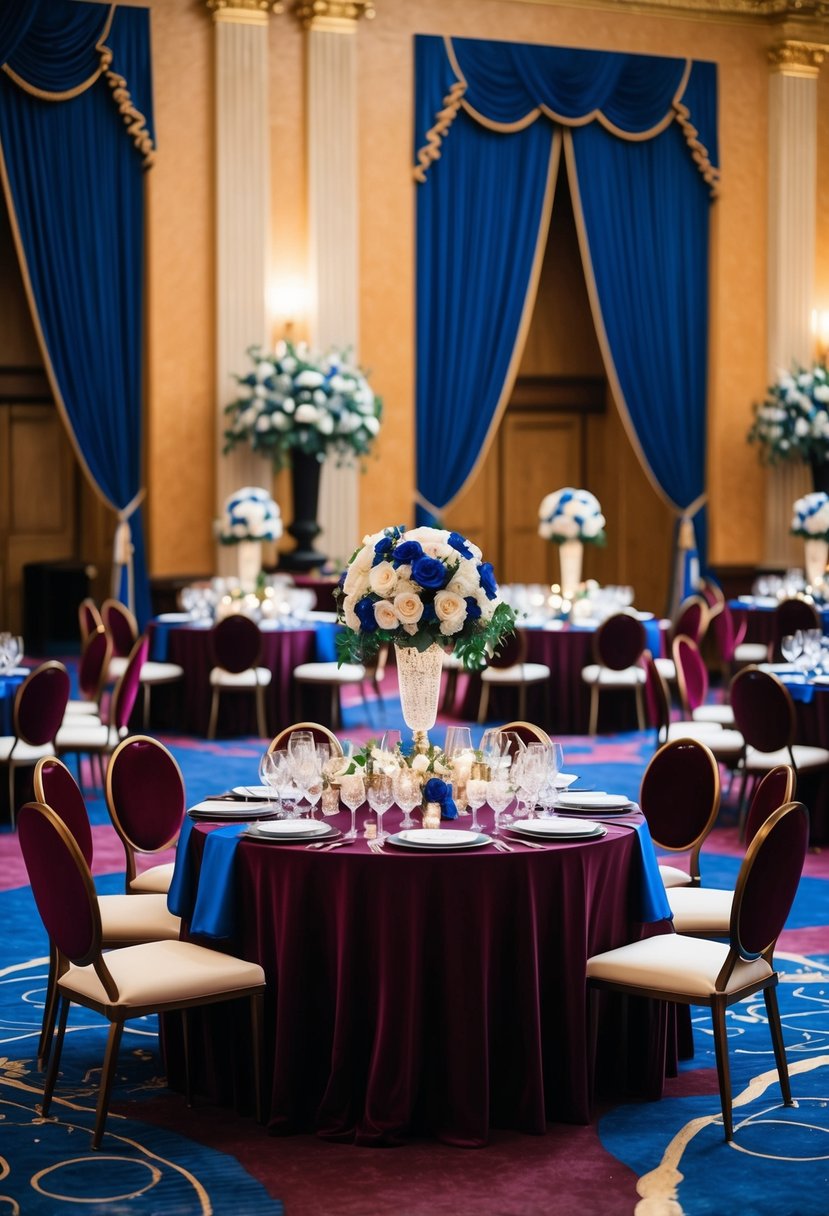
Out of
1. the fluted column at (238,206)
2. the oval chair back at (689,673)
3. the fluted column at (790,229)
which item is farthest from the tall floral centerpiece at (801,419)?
the oval chair back at (689,673)

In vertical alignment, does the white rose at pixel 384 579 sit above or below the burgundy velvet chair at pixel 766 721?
above

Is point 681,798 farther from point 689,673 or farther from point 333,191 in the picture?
point 333,191

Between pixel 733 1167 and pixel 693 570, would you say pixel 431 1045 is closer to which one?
pixel 733 1167

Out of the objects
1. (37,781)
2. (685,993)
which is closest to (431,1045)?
(685,993)

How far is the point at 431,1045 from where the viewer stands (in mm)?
4012

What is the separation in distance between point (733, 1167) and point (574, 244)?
1203 cm

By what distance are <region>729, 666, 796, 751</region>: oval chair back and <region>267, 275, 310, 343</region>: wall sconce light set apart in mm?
6139

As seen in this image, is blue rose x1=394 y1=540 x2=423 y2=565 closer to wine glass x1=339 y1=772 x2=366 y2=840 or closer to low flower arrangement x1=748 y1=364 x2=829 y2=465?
→ wine glass x1=339 y1=772 x2=366 y2=840

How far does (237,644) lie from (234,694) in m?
0.69

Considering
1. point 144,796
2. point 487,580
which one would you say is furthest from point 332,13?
point 487,580

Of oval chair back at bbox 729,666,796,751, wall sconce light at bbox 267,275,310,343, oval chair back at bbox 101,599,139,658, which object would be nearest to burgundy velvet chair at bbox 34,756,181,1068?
oval chair back at bbox 729,666,796,751

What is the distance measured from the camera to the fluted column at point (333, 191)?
12242 millimetres

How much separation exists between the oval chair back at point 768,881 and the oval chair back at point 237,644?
19.2 ft

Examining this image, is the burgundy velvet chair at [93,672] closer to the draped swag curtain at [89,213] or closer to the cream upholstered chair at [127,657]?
the cream upholstered chair at [127,657]
